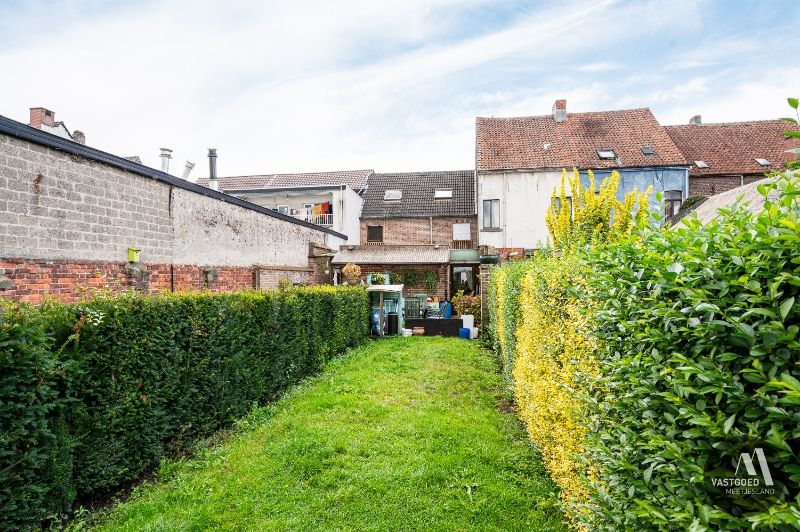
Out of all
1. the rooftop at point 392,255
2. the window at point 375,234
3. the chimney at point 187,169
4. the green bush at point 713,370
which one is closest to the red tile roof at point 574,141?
the rooftop at point 392,255

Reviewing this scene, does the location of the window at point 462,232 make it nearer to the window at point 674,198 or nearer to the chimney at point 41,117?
the window at point 674,198

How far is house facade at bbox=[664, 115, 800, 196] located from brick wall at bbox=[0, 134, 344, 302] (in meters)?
25.8

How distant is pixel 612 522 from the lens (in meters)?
2.26

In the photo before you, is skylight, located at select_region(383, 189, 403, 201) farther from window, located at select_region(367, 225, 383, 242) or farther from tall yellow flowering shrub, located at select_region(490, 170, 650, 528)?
tall yellow flowering shrub, located at select_region(490, 170, 650, 528)

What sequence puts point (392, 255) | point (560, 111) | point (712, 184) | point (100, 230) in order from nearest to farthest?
point (100, 230) → point (712, 184) → point (392, 255) → point (560, 111)

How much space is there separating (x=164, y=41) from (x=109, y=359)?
23.1 ft

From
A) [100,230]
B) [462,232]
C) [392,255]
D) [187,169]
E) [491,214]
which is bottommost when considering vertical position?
[392,255]

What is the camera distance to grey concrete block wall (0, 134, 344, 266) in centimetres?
588

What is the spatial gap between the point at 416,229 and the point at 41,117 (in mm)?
19624

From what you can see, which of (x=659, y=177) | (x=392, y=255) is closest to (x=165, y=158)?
(x=392, y=255)

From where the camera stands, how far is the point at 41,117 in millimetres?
16625

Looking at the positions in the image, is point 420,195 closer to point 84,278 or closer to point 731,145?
point 731,145

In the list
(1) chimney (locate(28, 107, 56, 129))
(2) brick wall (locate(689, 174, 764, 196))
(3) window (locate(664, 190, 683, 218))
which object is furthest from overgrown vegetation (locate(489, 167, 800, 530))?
(2) brick wall (locate(689, 174, 764, 196))

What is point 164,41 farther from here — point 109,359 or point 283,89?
point 109,359
